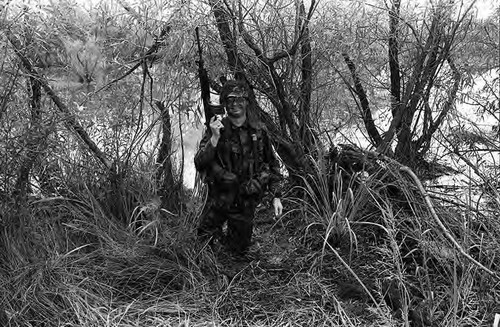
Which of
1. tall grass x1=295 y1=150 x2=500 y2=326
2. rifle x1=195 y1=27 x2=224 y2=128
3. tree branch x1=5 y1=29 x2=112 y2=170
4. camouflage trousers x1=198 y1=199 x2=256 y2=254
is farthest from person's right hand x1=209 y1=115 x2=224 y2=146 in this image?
tree branch x1=5 y1=29 x2=112 y2=170

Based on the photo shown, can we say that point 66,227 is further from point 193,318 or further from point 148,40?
point 148,40

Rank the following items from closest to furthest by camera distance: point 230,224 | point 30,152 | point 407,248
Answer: point 230,224
point 407,248
point 30,152

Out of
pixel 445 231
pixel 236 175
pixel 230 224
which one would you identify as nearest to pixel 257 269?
pixel 230 224

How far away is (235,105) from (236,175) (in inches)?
13.0

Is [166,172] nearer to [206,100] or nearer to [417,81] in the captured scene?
[206,100]

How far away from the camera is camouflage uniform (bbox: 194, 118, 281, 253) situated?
9.28 feet

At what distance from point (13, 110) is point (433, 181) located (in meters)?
2.66

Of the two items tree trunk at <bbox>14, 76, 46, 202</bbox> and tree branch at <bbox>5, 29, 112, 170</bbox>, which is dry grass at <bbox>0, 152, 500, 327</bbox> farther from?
tree branch at <bbox>5, 29, 112, 170</bbox>

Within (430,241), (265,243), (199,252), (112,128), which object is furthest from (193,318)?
(112,128)

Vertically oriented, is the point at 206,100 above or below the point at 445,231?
above

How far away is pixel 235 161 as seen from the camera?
9.41 feet

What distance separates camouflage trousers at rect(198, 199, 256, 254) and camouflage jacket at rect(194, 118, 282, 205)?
49 mm

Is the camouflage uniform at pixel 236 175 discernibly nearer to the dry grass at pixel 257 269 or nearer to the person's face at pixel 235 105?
the person's face at pixel 235 105

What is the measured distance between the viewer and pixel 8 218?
3018 mm
